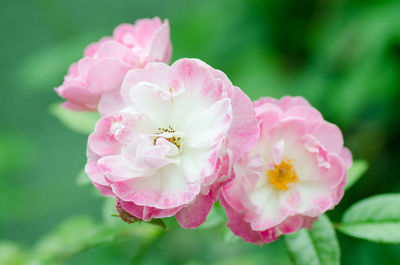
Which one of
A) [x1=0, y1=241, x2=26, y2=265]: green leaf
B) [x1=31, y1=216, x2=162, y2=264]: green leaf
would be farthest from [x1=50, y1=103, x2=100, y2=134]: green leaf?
[x1=0, y1=241, x2=26, y2=265]: green leaf

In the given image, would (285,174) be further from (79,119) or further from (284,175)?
(79,119)

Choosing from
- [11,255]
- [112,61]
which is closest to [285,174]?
[112,61]

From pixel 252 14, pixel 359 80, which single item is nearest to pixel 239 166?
pixel 359 80

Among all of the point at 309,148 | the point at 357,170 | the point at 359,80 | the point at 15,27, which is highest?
the point at 309,148

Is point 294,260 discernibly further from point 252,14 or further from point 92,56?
point 252,14

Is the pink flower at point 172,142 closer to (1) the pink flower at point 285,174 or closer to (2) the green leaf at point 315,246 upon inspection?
(1) the pink flower at point 285,174
